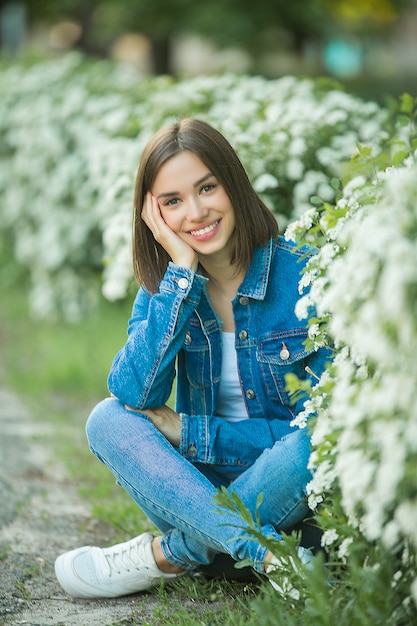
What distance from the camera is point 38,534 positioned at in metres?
3.57

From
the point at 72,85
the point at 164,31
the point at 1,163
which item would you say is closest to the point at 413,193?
the point at 72,85

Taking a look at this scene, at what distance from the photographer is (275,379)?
116 inches

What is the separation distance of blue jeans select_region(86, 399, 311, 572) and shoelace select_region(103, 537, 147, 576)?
9 cm

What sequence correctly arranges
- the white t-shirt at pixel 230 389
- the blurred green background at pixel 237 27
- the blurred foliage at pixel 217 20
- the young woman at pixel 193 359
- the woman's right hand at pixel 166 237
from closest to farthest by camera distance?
1. the young woman at pixel 193 359
2. the woman's right hand at pixel 166 237
3. the white t-shirt at pixel 230 389
4. the blurred green background at pixel 237 27
5. the blurred foliage at pixel 217 20

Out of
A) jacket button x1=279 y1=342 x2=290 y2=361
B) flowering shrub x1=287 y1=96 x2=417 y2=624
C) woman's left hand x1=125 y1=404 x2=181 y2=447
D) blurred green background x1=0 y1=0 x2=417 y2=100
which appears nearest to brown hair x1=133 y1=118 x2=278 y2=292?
jacket button x1=279 y1=342 x2=290 y2=361

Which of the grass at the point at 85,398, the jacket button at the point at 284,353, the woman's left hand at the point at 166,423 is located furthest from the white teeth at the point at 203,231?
the grass at the point at 85,398

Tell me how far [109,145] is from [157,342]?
2.60 m

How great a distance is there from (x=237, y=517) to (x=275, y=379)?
0.50 m

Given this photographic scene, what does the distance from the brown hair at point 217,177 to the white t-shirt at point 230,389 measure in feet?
0.80

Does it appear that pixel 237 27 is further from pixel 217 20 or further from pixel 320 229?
pixel 320 229

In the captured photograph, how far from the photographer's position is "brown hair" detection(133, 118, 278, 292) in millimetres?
2949

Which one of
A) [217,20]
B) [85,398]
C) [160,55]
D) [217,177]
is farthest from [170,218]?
[160,55]

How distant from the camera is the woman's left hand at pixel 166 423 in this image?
289 centimetres

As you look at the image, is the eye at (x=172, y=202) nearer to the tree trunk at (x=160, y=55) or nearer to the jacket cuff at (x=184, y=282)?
the jacket cuff at (x=184, y=282)
